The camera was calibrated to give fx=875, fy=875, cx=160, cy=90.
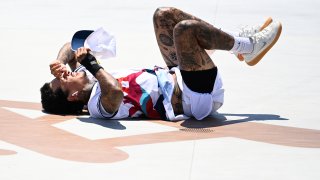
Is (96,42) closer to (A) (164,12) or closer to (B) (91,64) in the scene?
(B) (91,64)

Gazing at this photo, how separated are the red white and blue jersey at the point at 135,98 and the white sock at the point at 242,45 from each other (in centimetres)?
72

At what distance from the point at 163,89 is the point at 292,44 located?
404cm

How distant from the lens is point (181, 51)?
709 centimetres

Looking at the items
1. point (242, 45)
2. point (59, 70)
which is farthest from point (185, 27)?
point (59, 70)

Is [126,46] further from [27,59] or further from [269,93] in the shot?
[269,93]

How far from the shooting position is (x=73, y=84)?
715 centimetres

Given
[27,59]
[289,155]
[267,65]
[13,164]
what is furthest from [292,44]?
[13,164]

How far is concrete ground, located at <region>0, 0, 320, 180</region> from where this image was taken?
5766mm

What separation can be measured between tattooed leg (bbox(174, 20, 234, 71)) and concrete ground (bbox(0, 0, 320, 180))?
49cm

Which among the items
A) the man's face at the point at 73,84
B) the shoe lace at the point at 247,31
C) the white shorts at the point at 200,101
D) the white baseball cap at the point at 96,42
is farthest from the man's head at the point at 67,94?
the shoe lace at the point at 247,31

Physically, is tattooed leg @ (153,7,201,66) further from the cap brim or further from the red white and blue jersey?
the cap brim

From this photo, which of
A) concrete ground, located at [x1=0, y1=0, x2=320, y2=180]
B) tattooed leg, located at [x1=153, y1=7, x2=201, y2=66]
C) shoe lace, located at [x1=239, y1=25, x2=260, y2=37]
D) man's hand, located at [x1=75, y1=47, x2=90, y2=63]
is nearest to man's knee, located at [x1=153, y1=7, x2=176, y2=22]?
tattooed leg, located at [x1=153, y1=7, x2=201, y2=66]

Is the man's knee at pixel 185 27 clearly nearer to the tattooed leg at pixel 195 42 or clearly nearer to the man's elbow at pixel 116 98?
the tattooed leg at pixel 195 42

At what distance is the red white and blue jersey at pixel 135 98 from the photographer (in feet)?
23.5
